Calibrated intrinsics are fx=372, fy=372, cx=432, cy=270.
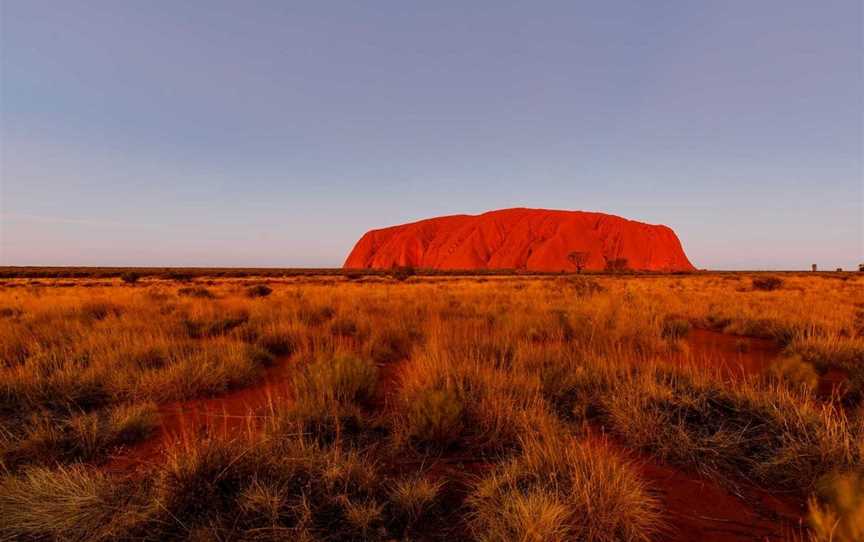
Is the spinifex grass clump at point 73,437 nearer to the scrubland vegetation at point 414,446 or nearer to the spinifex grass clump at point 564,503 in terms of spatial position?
the scrubland vegetation at point 414,446

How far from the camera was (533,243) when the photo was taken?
315ft

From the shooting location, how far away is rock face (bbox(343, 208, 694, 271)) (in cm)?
9150

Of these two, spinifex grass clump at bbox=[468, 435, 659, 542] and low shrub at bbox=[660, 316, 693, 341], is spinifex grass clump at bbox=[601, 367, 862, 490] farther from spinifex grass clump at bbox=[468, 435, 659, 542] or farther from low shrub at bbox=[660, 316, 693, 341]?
low shrub at bbox=[660, 316, 693, 341]

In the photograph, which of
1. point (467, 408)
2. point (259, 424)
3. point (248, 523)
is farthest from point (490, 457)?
point (259, 424)

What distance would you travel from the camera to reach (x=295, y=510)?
1.93m

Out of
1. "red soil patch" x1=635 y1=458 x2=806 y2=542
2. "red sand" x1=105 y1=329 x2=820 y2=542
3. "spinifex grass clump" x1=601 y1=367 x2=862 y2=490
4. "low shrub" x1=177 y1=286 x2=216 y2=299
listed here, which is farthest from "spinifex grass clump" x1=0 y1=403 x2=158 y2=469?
"low shrub" x1=177 y1=286 x2=216 y2=299

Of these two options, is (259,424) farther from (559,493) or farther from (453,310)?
(453,310)

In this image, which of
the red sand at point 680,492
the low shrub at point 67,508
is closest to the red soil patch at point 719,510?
the red sand at point 680,492

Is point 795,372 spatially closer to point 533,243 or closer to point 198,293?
point 198,293

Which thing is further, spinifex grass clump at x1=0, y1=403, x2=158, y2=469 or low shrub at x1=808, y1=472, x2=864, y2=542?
spinifex grass clump at x1=0, y1=403, x2=158, y2=469

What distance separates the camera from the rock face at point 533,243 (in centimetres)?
9150

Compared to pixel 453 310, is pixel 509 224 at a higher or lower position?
higher

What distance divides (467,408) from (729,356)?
204 inches

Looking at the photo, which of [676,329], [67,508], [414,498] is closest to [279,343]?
[67,508]
